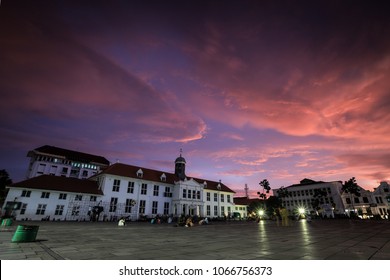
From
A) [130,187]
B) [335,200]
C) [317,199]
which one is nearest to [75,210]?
[130,187]

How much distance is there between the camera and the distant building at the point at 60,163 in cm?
6122

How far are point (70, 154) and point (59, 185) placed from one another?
4269cm

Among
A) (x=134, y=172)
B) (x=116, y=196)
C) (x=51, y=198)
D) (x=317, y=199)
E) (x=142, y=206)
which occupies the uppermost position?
(x=134, y=172)

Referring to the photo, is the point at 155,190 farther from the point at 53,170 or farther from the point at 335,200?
the point at 335,200

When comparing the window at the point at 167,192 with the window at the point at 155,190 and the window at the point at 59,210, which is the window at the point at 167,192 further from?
the window at the point at 59,210

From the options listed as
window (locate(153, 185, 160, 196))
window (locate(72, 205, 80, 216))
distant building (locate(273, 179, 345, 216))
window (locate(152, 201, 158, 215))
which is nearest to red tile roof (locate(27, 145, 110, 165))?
window (locate(72, 205, 80, 216))

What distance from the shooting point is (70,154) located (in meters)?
69.7

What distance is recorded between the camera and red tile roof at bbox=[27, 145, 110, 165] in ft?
207

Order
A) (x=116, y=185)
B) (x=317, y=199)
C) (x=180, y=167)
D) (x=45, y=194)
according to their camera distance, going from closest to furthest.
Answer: (x=45, y=194), (x=116, y=185), (x=180, y=167), (x=317, y=199)

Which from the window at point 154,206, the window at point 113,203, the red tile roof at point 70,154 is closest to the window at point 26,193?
the window at point 113,203

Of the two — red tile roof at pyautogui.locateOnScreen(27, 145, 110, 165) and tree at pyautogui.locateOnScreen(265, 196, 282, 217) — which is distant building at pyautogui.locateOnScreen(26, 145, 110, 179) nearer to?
red tile roof at pyautogui.locateOnScreen(27, 145, 110, 165)

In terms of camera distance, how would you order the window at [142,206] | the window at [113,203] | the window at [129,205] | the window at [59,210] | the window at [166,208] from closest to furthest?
the window at [59,210] → the window at [113,203] → the window at [129,205] → the window at [142,206] → the window at [166,208]

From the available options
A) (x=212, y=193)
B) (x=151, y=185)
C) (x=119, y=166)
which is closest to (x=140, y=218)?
(x=151, y=185)

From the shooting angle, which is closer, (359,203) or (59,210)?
(59,210)
